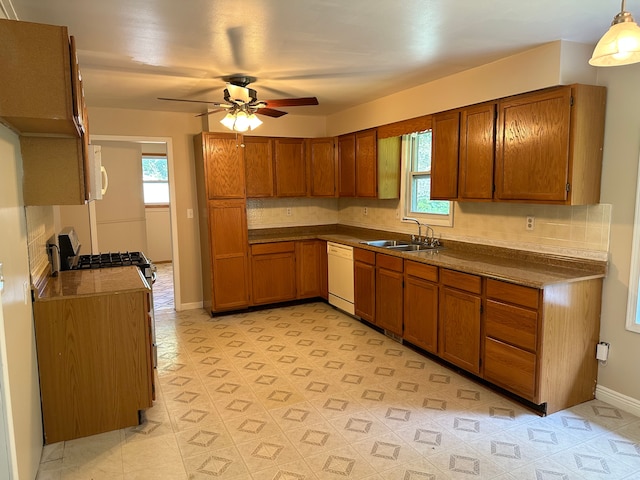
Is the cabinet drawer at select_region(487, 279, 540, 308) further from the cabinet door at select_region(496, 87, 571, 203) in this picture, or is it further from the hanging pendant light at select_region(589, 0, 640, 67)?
the hanging pendant light at select_region(589, 0, 640, 67)

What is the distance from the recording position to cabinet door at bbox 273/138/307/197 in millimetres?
5381

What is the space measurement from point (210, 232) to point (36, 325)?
2.57 m

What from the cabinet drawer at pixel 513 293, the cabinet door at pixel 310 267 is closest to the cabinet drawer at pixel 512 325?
the cabinet drawer at pixel 513 293

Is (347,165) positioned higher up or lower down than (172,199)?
higher up

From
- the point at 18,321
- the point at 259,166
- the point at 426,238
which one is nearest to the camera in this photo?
the point at 18,321

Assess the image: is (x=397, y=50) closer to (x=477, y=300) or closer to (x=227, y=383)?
(x=477, y=300)

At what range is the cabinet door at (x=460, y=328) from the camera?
322 cm

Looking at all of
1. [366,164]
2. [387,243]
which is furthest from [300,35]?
[387,243]

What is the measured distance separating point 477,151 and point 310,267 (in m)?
2.68

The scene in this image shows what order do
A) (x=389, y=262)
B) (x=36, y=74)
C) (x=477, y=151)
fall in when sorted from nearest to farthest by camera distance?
(x=36, y=74)
(x=477, y=151)
(x=389, y=262)

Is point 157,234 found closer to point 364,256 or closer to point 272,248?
point 272,248

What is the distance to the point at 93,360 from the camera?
2.68m

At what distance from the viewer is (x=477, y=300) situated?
3170mm

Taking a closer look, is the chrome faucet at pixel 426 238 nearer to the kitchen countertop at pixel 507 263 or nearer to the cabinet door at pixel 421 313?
the kitchen countertop at pixel 507 263
